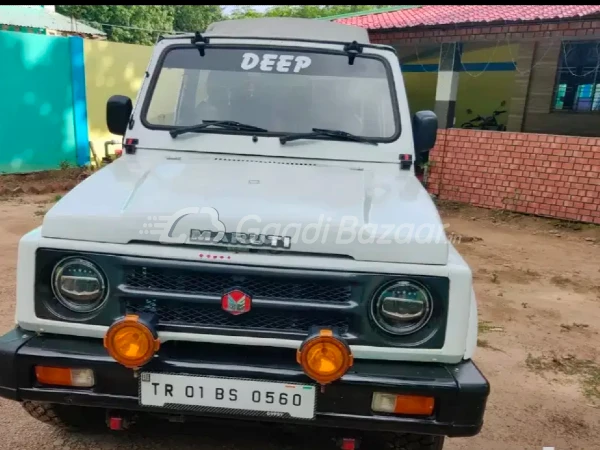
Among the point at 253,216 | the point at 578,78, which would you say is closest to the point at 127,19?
the point at 578,78

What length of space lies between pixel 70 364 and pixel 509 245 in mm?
6212

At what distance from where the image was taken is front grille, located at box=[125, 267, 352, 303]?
2.09 m

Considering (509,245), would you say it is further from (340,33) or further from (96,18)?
(96,18)

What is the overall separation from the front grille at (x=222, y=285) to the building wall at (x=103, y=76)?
1000 centimetres

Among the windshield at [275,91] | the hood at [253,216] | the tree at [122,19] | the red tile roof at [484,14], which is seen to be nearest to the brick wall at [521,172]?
the red tile roof at [484,14]

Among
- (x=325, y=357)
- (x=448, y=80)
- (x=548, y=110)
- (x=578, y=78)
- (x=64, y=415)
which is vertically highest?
(x=578, y=78)

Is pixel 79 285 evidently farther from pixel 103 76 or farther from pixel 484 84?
pixel 484 84

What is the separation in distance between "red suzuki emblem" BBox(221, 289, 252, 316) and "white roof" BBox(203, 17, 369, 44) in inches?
74.9

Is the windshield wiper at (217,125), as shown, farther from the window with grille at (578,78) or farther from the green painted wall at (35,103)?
the window with grille at (578,78)

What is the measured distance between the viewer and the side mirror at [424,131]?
3197 mm

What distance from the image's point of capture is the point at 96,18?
30672 millimetres

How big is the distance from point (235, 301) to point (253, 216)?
32 cm

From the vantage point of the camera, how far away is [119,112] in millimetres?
3242

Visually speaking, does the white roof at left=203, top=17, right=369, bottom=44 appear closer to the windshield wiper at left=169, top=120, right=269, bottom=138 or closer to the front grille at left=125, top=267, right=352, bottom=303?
the windshield wiper at left=169, top=120, right=269, bottom=138
